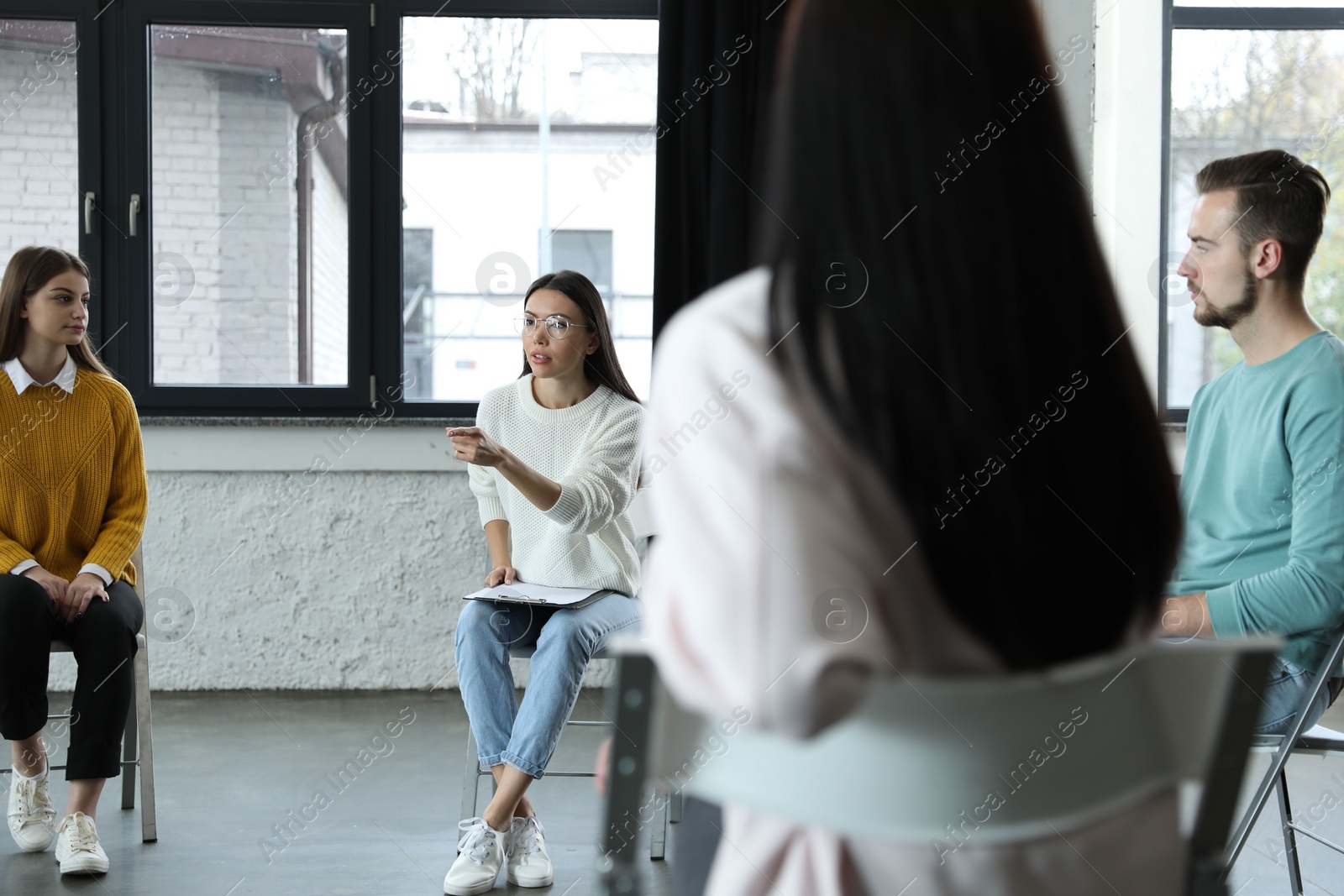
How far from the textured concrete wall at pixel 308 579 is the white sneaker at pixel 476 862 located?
143cm

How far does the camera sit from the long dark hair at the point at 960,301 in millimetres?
567

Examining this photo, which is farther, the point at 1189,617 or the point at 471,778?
the point at 471,778

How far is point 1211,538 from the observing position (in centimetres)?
177

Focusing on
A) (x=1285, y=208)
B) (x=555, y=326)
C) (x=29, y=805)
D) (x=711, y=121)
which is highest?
(x=711, y=121)

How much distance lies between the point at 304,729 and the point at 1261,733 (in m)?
2.43

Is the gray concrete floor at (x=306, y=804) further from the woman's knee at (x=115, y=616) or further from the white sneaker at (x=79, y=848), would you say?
the woman's knee at (x=115, y=616)

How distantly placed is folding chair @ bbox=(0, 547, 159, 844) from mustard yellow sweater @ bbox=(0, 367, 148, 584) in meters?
0.13

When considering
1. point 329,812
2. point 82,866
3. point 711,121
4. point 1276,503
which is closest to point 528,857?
point 329,812

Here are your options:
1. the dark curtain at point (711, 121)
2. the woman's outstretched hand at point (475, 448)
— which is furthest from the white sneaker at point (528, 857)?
the dark curtain at point (711, 121)

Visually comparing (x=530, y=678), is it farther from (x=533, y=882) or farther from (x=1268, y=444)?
(x=1268, y=444)

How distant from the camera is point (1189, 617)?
1653mm

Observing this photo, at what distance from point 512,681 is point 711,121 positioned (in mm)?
1934

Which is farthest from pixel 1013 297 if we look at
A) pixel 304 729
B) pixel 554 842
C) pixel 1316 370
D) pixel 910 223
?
pixel 304 729

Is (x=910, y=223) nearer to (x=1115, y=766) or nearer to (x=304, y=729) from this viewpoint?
(x=1115, y=766)
